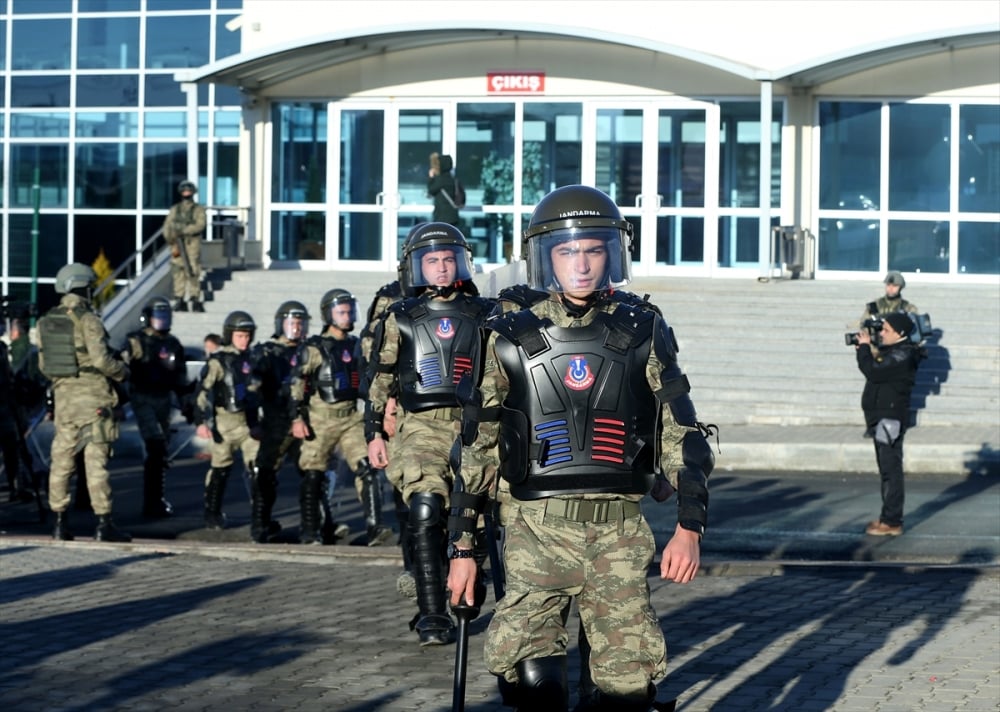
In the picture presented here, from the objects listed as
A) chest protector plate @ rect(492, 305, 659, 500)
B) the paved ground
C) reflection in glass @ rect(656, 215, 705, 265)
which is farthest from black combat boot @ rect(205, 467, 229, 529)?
reflection in glass @ rect(656, 215, 705, 265)

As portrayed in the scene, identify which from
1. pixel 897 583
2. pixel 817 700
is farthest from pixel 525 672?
pixel 897 583

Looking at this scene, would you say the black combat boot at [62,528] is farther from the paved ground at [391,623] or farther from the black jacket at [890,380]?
the black jacket at [890,380]

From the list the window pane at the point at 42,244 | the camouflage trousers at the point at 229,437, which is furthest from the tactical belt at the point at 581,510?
the window pane at the point at 42,244

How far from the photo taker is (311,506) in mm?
11805

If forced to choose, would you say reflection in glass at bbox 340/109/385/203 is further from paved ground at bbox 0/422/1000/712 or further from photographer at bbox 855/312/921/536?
photographer at bbox 855/312/921/536

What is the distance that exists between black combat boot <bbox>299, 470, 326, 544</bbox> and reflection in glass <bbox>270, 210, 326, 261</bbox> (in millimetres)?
15511

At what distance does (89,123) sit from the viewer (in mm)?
35406

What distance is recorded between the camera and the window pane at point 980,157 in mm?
25031

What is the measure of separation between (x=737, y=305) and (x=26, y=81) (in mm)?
19785

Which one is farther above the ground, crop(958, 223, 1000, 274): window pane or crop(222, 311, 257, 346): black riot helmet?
crop(958, 223, 1000, 274): window pane

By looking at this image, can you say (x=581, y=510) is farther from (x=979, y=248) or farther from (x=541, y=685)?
(x=979, y=248)

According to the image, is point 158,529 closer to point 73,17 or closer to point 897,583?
point 897,583

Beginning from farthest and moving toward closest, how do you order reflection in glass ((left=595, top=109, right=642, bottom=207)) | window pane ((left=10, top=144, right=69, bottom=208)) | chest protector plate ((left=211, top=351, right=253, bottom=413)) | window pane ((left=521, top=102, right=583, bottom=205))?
1. window pane ((left=10, top=144, right=69, bottom=208))
2. window pane ((left=521, top=102, right=583, bottom=205))
3. reflection in glass ((left=595, top=109, right=642, bottom=207))
4. chest protector plate ((left=211, top=351, right=253, bottom=413))

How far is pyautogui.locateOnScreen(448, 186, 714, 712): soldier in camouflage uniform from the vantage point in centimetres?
497
